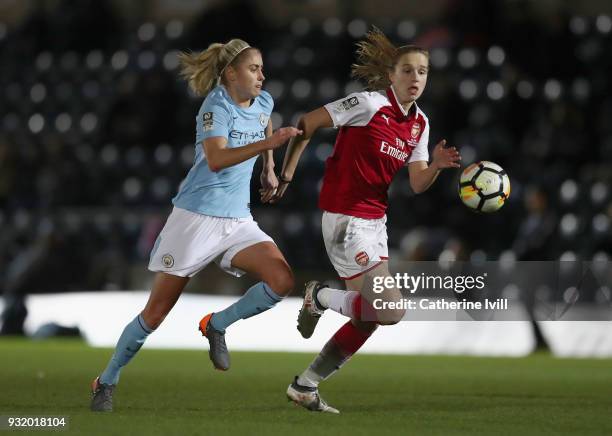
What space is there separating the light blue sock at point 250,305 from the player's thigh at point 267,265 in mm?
72

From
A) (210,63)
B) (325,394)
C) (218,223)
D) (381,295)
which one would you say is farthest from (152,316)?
(325,394)

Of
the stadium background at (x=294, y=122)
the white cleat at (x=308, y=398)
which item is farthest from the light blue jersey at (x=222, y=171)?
Answer: the stadium background at (x=294, y=122)

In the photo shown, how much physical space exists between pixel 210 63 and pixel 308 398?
1.92 meters

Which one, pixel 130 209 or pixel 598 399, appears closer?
pixel 598 399

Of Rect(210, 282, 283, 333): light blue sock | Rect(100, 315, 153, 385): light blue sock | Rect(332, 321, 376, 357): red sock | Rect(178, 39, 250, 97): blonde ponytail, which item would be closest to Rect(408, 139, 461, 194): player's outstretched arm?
Rect(332, 321, 376, 357): red sock

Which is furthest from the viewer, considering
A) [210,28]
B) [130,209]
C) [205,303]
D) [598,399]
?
[210,28]

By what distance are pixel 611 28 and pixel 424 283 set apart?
20.7ft

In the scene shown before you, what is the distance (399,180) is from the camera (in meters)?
13.6

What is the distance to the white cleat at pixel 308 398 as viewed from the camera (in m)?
6.88

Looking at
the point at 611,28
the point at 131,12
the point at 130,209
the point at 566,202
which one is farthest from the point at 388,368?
the point at 131,12

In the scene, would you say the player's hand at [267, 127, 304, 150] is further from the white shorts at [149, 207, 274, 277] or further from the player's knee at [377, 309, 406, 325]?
the player's knee at [377, 309, 406, 325]

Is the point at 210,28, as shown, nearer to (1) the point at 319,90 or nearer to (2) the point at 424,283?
(1) the point at 319,90

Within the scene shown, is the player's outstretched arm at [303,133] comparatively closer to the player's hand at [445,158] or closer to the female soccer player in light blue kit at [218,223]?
the female soccer player in light blue kit at [218,223]

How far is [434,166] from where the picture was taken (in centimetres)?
680
